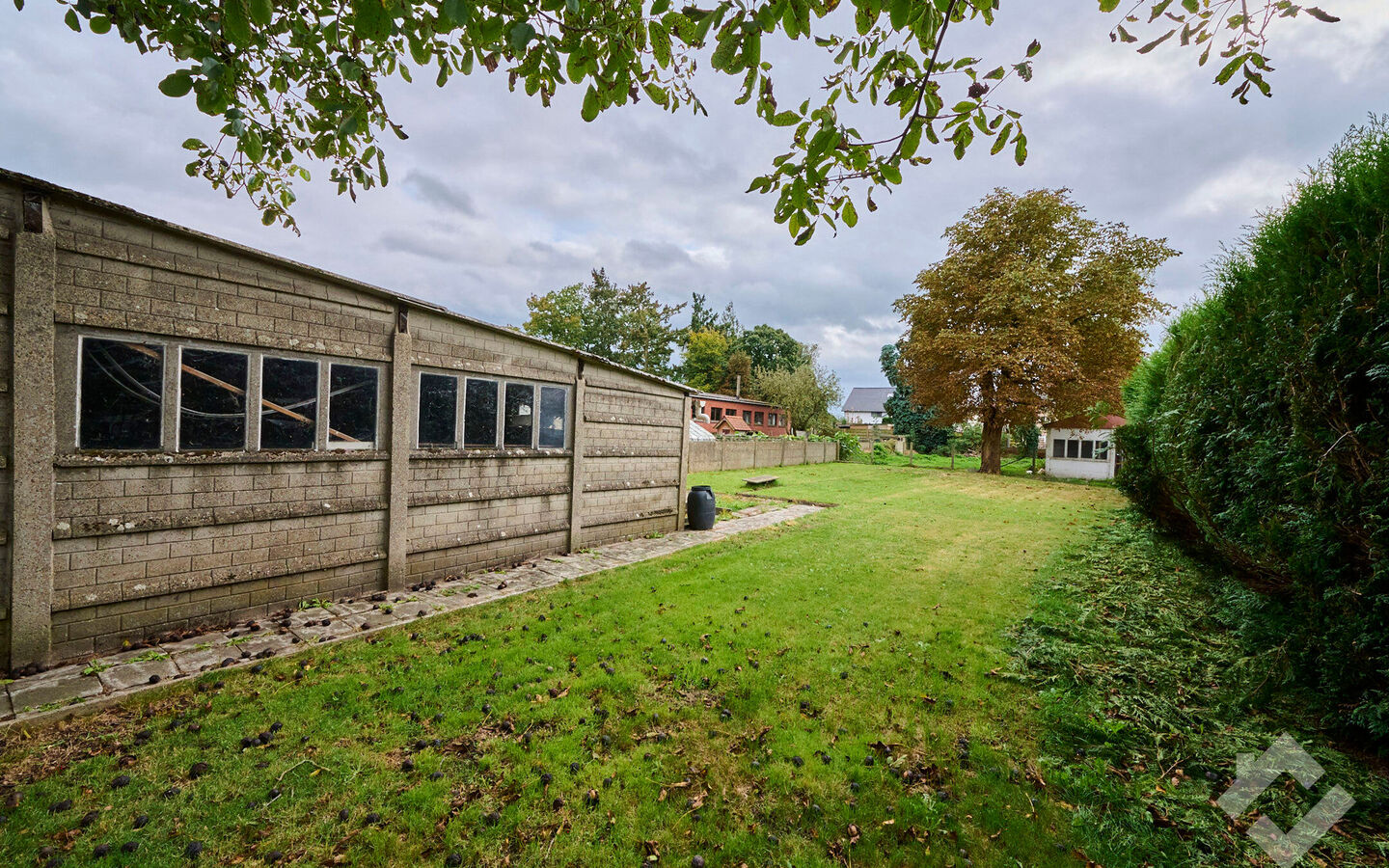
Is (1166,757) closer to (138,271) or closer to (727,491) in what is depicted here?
(138,271)

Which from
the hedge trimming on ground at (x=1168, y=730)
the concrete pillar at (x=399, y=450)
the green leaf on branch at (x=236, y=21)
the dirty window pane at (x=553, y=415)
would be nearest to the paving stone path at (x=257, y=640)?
the concrete pillar at (x=399, y=450)

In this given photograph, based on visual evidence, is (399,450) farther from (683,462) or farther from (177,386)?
(683,462)

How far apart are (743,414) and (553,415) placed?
119 feet

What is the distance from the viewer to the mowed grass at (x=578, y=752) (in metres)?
2.54

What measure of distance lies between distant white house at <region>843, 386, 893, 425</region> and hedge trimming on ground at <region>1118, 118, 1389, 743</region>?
71.4 metres

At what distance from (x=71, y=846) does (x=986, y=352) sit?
26569mm

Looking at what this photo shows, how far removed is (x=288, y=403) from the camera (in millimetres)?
5293

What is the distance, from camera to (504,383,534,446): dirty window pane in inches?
291

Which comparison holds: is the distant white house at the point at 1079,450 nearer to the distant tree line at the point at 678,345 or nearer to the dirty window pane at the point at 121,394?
the distant tree line at the point at 678,345

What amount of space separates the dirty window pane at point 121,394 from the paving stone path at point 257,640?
1.81 metres

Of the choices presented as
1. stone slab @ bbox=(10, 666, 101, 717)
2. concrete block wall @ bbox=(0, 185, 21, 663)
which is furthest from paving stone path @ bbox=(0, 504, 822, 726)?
concrete block wall @ bbox=(0, 185, 21, 663)

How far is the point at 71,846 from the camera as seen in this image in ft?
7.80

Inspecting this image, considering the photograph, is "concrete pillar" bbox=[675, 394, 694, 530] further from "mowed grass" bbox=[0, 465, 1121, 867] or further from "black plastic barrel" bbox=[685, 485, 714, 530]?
"mowed grass" bbox=[0, 465, 1121, 867]

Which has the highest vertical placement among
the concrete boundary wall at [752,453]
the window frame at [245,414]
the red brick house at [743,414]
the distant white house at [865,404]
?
the distant white house at [865,404]
